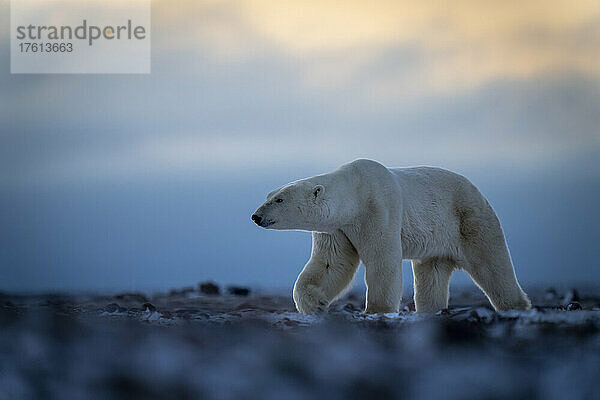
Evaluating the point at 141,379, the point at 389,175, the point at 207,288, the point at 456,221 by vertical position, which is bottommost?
the point at 207,288

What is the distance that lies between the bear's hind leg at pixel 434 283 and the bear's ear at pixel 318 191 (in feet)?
7.20

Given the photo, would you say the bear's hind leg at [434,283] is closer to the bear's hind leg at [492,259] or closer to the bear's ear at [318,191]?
the bear's hind leg at [492,259]

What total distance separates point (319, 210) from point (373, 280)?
0.91 meters

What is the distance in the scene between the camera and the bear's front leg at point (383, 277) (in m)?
7.19

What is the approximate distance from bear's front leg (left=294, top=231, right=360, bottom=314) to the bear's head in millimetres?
517

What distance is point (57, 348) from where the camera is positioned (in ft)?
8.87

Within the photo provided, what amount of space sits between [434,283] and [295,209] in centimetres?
253

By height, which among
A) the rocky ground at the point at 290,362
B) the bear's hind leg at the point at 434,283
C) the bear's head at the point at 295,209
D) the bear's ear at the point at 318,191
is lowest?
the bear's hind leg at the point at 434,283

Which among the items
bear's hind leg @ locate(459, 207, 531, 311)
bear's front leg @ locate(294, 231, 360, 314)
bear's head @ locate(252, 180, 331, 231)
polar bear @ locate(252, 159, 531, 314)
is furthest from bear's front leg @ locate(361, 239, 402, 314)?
bear's hind leg @ locate(459, 207, 531, 311)

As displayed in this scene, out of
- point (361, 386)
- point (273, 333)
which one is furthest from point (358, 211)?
point (361, 386)

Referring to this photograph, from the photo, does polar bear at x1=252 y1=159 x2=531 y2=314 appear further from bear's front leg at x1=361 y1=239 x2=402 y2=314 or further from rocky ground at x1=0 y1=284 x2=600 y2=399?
rocky ground at x1=0 y1=284 x2=600 y2=399

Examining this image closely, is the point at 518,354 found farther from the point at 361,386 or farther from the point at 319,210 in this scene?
the point at 319,210

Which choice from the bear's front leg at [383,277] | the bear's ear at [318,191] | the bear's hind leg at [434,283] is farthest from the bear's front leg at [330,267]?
the bear's hind leg at [434,283]

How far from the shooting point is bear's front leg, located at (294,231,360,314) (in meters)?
7.66
